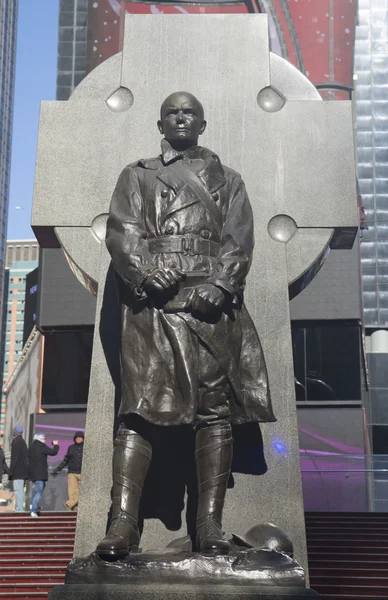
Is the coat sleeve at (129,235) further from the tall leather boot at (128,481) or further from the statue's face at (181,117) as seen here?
the tall leather boot at (128,481)

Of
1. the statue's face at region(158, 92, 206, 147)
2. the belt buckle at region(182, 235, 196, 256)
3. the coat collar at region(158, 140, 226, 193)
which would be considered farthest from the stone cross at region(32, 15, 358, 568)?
the belt buckle at region(182, 235, 196, 256)

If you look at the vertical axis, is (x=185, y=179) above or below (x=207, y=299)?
above

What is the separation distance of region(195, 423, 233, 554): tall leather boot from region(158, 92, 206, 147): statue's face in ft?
8.39

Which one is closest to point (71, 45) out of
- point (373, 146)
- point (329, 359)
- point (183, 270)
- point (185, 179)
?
point (329, 359)

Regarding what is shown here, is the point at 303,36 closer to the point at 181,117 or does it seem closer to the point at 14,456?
the point at 14,456

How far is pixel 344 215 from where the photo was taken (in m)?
9.30

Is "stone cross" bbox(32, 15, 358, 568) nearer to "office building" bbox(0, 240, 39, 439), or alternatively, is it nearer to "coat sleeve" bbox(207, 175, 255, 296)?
"coat sleeve" bbox(207, 175, 255, 296)

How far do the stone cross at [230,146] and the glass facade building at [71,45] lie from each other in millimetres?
39670

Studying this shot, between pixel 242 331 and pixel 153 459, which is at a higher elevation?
pixel 242 331

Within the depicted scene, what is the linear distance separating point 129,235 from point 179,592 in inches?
111

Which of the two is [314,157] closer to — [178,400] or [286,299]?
[286,299]

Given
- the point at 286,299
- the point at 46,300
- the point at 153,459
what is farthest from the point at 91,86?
the point at 46,300

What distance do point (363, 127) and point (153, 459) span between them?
5659cm

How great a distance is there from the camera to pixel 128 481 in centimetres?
705
